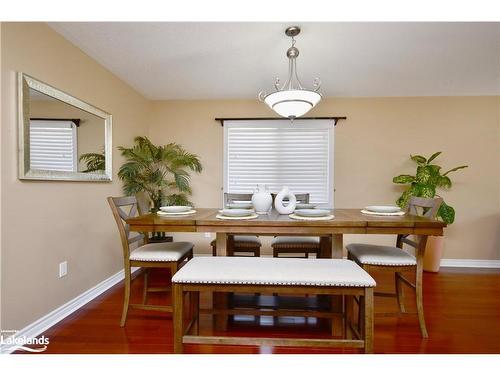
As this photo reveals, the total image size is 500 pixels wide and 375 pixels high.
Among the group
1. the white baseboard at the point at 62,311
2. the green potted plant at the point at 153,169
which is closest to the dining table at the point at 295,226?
the white baseboard at the point at 62,311

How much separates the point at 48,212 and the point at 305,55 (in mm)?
2587

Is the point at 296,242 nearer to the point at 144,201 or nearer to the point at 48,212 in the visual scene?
the point at 48,212

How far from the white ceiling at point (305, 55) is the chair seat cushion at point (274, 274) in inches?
70.0

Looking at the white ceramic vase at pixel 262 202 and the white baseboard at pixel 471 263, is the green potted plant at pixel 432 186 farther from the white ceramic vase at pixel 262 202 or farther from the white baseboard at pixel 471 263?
the white ceramic vase at pixel 262 202

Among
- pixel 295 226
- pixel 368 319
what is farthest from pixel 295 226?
pixel 368 319

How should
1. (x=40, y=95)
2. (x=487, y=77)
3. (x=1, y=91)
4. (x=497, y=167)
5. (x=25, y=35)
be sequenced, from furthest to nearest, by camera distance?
(x=497, y=167), (x=487, y=77), (x=40, y=95), (x=25, y=35), (x=1, y=91)

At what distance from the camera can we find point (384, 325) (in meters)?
1.99

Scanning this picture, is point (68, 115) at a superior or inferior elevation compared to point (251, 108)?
inferior

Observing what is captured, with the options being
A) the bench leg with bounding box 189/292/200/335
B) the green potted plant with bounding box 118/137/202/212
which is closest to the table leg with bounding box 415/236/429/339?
the bench leg with bounding box 189/292/200/335

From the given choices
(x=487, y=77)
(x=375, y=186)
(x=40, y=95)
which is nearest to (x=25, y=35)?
(x=40, y=95)

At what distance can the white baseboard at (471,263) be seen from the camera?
3.48m
